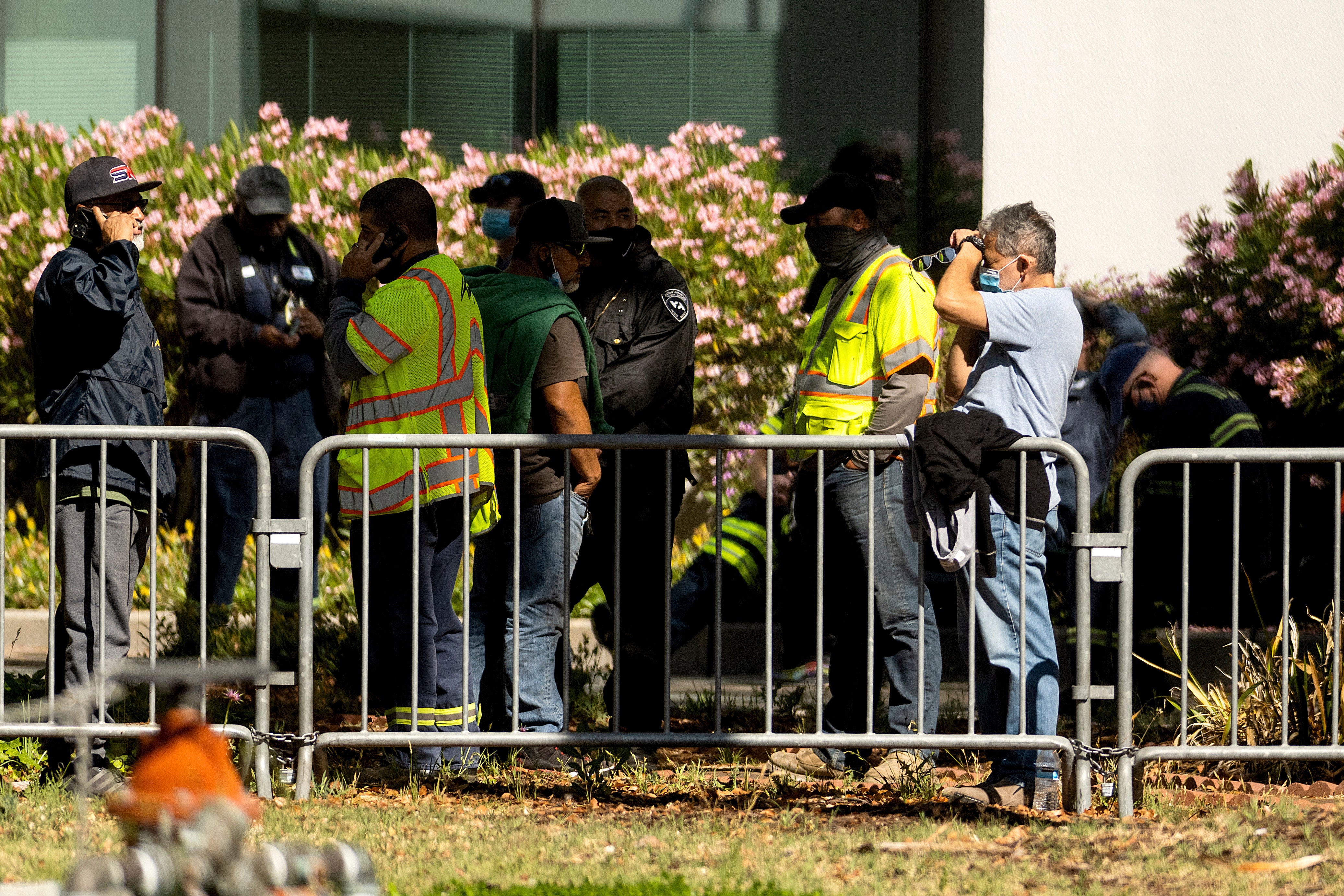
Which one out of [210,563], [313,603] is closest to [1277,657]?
[313,603]

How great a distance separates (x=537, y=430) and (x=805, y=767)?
1.51m

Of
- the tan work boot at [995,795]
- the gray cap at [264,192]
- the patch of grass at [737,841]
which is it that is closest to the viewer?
the patch of grass at [737,841]

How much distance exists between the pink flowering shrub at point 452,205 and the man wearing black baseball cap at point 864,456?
129 inches

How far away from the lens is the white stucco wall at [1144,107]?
9266 millimetres

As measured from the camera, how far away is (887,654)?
224 inches

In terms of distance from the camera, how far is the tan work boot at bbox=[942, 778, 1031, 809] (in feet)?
17.4

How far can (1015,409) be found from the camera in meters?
5.36

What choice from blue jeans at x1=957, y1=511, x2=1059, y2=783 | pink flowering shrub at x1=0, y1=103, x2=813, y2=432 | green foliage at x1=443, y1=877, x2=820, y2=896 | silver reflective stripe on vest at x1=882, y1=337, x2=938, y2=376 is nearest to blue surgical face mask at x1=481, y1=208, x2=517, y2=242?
silver reflective stripe on vest at x1=882, y1=337, x2=938, y2=376

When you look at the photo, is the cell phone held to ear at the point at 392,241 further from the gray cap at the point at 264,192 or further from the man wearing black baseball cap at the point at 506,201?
the gray cap at the point at 264,192

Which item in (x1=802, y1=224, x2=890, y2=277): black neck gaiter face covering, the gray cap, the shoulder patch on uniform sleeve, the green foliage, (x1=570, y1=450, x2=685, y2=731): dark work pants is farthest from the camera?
the gray cap

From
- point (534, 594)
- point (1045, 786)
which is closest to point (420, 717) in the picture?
point (534, 594)

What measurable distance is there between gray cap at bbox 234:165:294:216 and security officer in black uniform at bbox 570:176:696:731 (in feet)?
7.42

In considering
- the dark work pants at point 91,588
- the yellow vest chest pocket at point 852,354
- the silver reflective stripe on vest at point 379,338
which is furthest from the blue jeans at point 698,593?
the dark work pants at point 91,588

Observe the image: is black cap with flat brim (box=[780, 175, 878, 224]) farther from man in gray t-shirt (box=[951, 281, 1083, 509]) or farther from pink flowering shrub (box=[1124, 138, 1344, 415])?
pink flowering shrub (box=[1124, 138, 1344, 415])
